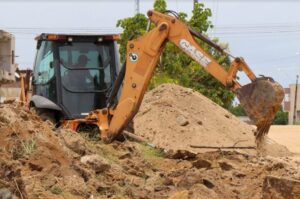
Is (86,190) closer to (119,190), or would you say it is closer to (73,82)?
(119,190)

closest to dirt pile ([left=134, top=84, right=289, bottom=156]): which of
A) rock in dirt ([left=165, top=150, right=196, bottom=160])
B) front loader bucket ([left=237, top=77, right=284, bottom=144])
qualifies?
rock in dirt ([left=165, top=150, right=196, bottom=160])

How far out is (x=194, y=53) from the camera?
12164 mm

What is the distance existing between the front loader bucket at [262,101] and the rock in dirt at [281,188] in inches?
123

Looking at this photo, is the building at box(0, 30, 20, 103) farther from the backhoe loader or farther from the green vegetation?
the green vegetation

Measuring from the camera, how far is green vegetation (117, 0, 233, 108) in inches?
1127

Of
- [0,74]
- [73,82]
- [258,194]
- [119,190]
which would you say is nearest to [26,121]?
[0,74]

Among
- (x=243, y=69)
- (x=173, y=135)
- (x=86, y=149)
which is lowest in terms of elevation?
(x=173, y=135)

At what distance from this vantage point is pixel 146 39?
40.9ft

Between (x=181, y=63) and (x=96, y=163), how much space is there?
69.2 ft

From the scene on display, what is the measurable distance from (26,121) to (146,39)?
434 cm

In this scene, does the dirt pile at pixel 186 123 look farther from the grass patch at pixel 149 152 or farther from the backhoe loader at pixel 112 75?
the backhoe loader at pixel 112 75

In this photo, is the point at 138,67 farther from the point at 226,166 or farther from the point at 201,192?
the point at 201,192

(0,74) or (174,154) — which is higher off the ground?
(0,74)

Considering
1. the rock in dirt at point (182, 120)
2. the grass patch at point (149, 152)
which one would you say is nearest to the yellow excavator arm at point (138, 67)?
the grass patch at point (149, 152)
